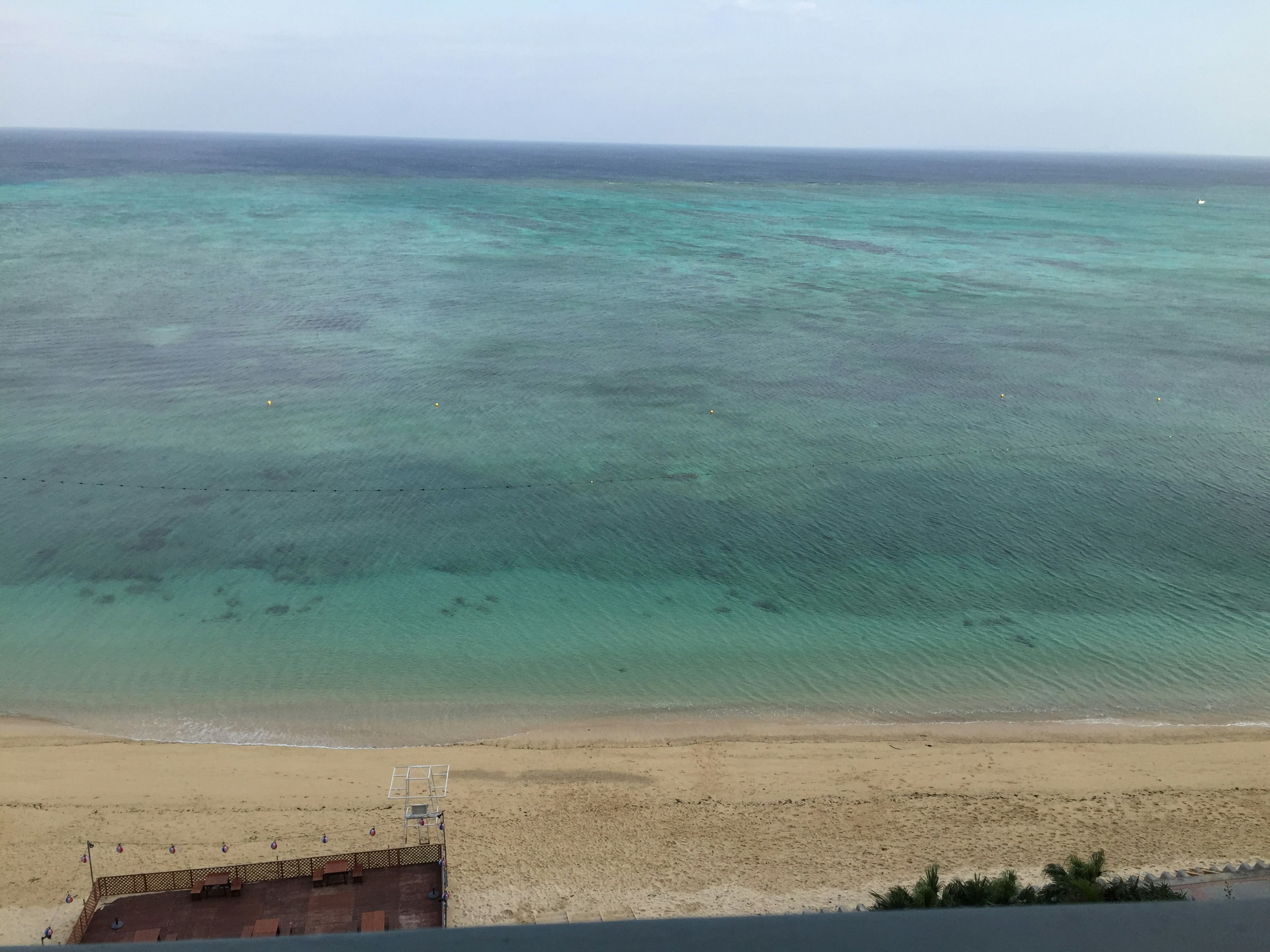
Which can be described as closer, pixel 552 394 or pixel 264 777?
pixel 264 777

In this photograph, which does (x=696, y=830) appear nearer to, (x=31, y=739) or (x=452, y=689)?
(x=452, y=689)

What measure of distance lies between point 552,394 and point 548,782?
2762cm

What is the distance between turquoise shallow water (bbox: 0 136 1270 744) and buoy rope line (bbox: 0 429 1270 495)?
8.3 inches

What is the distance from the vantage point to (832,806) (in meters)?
21.9

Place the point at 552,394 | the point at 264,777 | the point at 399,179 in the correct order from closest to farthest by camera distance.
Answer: the point at 264,777 < the point at 552,394 < the point at 399,179

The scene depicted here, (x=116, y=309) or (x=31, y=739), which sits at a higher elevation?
(x=116, y=309)

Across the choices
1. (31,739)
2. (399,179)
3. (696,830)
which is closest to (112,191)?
(399,179)

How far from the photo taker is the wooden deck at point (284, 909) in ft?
56.0

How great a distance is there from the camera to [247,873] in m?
18.4

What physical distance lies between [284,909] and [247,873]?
1.22m

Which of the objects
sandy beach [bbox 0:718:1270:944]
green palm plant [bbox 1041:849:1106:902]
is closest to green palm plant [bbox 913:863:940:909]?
green palm plant [bbox 1041:849:1106:902]

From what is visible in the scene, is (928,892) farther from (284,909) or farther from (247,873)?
(247,873)

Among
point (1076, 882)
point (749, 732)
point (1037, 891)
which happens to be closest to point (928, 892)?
point (1037, 891)

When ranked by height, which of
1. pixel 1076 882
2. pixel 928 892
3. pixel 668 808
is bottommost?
pixel 668 808
